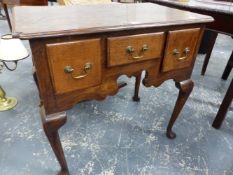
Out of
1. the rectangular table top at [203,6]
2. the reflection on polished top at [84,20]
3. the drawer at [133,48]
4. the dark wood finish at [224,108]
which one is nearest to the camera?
the reflection on polished top at [84,20]

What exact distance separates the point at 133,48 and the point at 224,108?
0.89 m

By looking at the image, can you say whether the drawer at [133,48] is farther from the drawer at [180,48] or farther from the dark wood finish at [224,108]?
the dark wood finish at [224,108]

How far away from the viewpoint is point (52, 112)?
744mm

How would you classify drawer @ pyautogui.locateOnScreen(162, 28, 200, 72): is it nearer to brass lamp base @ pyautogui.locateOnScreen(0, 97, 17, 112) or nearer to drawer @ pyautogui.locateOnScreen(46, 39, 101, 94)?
drawer @ pyautogui.locateOnScreen(46, 39, 101, 94)

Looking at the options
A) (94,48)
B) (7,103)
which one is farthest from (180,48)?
(7,103)

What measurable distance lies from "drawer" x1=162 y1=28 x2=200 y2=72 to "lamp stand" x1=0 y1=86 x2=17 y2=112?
1156 millimetres

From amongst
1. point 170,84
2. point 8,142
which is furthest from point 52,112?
point 170,84

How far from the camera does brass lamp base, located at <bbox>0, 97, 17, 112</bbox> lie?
1424mm

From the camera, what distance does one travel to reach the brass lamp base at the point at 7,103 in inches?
56.1

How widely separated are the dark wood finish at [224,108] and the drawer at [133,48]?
70 centimetres

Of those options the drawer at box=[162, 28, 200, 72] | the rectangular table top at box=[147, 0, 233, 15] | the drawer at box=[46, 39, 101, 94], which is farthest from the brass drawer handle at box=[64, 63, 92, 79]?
the rectangular table top at box=[147, 0, 233, 15]

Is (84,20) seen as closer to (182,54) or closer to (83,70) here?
(83,70)

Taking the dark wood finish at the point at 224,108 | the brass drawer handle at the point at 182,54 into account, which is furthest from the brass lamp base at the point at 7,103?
the dark wood finish at the point at 224,108

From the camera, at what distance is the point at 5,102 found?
4.80 feet
